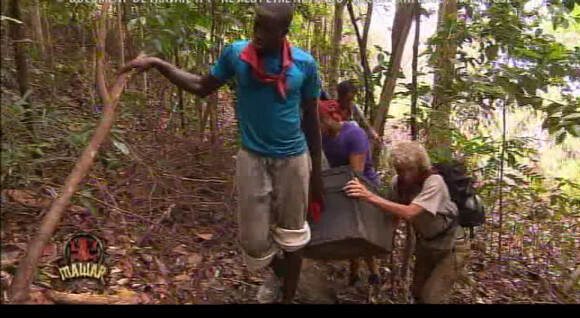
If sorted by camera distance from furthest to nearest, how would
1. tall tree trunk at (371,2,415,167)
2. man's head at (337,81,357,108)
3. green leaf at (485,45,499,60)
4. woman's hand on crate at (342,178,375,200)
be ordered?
tall tree trunk at (371,2,415,167)
green leaf at (485,45,499,60)
man's head at (337,81,357,108)
woman's hand on crate at (342,178,375,200)

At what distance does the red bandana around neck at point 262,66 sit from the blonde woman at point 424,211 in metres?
0.63

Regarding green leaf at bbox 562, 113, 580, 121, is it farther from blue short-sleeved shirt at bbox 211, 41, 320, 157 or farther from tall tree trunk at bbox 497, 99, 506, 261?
blue short-sleeved shirt at bbox 211, 41, 320, 157

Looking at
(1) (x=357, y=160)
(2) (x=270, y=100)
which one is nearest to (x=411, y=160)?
(1) (x=357, y=160)

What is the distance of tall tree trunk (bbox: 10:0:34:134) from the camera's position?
111 inches

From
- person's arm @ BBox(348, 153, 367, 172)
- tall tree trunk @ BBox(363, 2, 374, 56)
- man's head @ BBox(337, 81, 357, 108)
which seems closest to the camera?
person's arm @ BBox(348, 153, 367, 172)

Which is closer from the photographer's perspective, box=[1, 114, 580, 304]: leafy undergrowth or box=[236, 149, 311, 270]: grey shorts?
box=[236, 149, 311, 270]: grey shorts

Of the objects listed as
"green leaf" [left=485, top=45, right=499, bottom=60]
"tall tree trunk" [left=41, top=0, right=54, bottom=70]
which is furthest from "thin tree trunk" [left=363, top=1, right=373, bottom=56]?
"tall tree trunk" [left=41, top=0, right=54, bottom=70]

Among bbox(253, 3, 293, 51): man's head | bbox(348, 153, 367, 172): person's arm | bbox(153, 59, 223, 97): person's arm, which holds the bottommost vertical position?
bbox(348, 153, 367, 172): person's arm

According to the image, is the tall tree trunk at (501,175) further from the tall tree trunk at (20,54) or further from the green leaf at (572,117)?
the tall tree trunk at (20,54)

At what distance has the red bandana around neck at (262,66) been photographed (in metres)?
2.31

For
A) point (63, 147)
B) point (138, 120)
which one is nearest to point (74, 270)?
point (63, 147)

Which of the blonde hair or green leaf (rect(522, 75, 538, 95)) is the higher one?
green leaf (rect(522, 75, 538, 95))

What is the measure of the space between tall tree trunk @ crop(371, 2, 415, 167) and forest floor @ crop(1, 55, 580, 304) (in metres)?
0.91

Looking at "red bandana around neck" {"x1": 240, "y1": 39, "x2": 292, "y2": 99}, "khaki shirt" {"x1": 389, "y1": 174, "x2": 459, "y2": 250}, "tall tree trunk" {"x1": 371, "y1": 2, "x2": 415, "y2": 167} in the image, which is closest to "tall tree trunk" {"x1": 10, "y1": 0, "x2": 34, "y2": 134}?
"red bandana around neck" {"x1": 240, "y1": 39, "x2": 292, "y2": 99}
